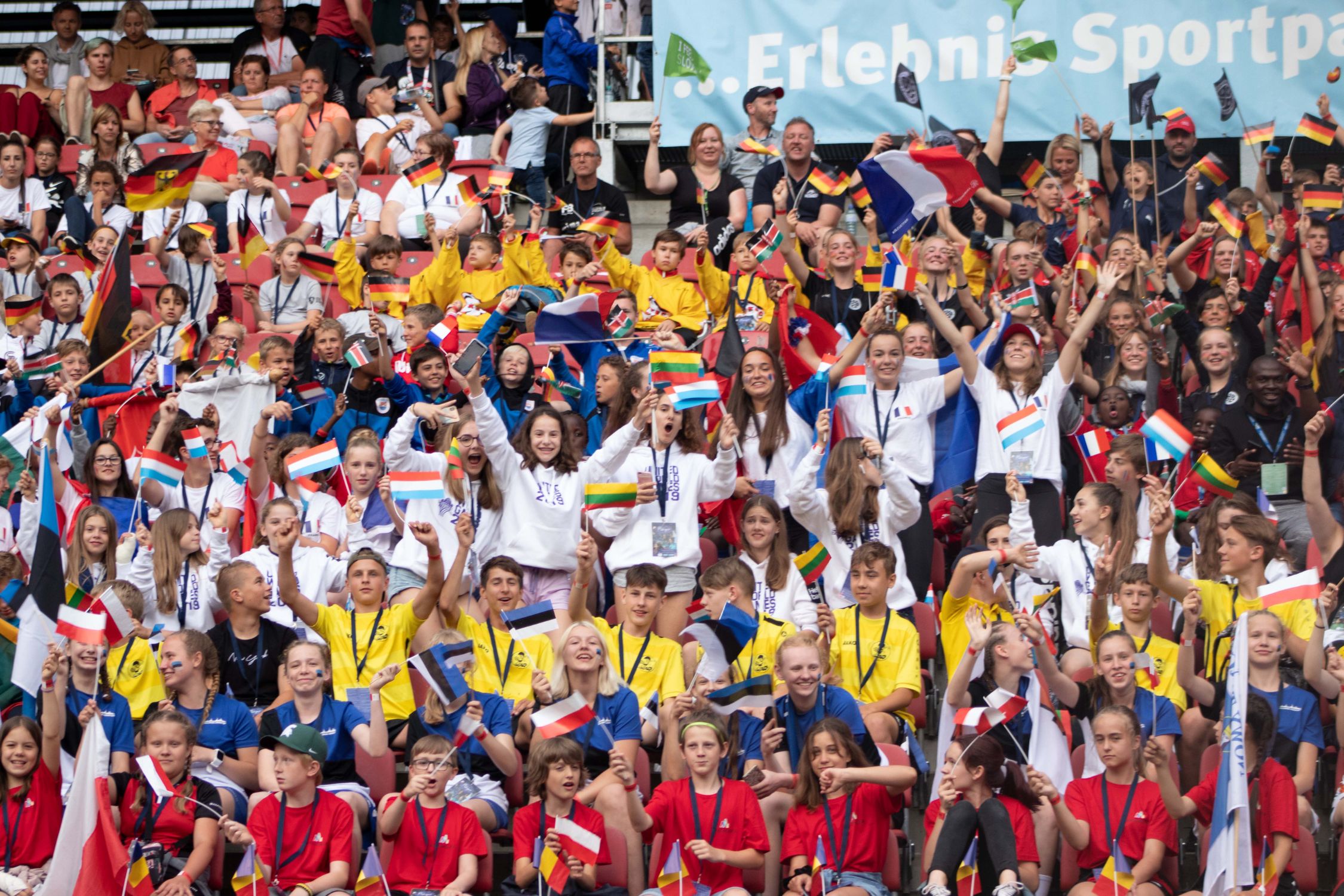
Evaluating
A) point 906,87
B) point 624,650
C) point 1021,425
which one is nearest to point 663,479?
point 624,650

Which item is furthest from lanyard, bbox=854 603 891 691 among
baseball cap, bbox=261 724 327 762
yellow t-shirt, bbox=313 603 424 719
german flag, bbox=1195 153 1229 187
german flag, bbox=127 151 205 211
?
german flag, bbox=127 151 205 211

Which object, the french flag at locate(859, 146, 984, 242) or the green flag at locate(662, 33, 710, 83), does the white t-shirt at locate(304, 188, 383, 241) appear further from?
the french flag at locate(859, 146, 984, 242)

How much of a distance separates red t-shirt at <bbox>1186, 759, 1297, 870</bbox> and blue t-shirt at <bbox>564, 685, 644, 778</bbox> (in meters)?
2.30

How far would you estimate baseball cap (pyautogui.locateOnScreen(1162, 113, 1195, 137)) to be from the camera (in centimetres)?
1200

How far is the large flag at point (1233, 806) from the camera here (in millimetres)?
6734

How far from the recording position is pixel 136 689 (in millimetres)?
8477

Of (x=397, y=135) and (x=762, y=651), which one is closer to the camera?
(x=762, y=651)

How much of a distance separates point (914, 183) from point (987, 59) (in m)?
2.47

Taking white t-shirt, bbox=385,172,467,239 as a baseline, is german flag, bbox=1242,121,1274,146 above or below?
above

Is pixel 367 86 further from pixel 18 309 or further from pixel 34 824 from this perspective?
pixel 34 824

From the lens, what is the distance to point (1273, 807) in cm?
716

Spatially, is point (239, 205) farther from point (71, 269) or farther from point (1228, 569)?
point (1228, 569)

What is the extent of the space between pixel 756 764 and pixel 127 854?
2465mm

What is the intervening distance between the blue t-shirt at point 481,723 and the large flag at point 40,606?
5.06ft
